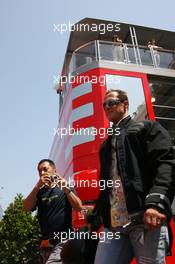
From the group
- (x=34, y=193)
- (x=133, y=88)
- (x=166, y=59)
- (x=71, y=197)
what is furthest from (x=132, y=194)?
(x=166, y=59)

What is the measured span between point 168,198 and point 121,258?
0.57m

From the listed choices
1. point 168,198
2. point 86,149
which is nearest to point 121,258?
point 168,198

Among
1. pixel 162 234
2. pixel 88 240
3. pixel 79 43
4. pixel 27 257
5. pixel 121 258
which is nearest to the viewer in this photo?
pixel 162 234

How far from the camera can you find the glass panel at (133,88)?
10.7m

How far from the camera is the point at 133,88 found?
36.9 feet

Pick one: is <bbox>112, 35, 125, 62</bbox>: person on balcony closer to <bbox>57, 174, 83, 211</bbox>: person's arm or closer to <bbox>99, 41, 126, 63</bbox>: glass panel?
<bbox>99, 41, 126, 63</bbox>: glass panel

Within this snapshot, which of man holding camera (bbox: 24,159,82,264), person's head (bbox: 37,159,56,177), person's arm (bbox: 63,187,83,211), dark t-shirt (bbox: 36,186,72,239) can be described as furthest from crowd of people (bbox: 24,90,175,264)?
person's head (bbox: 37,159,56,177)

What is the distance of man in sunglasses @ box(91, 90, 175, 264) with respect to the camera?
1880 millimetres

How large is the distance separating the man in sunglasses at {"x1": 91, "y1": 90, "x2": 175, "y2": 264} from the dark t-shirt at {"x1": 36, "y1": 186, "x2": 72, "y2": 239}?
75 cm

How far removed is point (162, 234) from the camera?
190cm

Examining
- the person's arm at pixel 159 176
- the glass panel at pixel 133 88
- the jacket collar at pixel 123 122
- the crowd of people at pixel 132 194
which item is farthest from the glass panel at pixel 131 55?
the person's arm at pixel 159 176

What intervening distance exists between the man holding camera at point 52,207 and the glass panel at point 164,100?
8281mm

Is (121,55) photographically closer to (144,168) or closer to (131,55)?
(131,55)

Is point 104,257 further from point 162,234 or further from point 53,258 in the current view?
point 53,258
